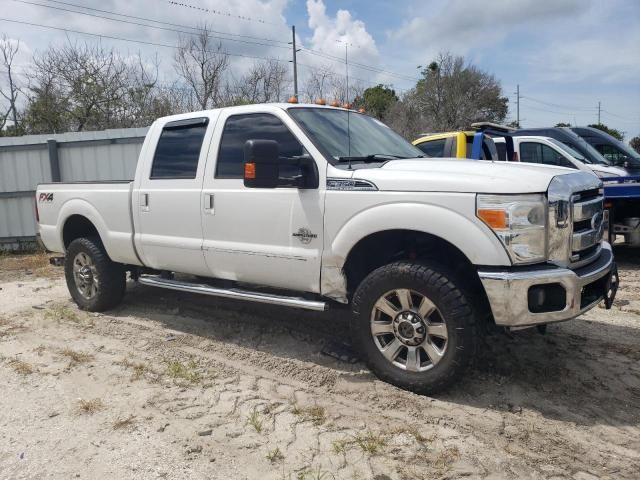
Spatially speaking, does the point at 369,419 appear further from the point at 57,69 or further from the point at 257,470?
the point at 57,69

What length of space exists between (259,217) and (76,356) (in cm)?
201

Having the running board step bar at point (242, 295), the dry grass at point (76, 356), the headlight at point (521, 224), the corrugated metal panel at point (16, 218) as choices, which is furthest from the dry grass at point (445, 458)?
the corrugated metal panel at point (16, 218)

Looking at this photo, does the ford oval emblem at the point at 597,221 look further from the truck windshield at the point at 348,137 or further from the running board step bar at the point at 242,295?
the running board step bar at the point at 242,295

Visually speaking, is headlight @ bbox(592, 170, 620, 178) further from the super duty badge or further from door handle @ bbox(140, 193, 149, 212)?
the super duty badge

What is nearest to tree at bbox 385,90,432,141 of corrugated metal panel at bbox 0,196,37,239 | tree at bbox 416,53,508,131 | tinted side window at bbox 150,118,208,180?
tree at bbox 416,53,508,131

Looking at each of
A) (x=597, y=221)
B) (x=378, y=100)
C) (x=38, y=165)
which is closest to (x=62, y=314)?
(x=597, y=221)

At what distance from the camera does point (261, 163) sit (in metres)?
3.75

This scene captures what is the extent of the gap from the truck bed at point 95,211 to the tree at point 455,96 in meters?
23.8

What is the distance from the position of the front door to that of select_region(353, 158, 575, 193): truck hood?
50 cm

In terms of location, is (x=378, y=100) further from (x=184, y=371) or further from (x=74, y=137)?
(x=184, y=371)

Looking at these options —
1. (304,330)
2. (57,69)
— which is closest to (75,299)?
(304,330)

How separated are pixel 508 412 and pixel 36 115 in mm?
24750

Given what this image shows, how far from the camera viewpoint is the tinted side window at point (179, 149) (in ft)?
15.7

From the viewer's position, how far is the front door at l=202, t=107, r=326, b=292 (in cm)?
398
